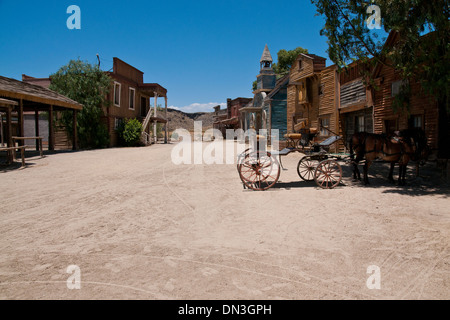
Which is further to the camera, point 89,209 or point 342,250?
point 89,209

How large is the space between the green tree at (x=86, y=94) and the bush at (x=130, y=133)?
6.59 feet

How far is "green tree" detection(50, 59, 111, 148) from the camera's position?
23.4m

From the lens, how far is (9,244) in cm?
450

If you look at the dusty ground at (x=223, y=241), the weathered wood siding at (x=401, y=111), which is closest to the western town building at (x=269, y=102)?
the weathered wood siding at (x=401, y=111)

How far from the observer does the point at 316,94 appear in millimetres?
21328

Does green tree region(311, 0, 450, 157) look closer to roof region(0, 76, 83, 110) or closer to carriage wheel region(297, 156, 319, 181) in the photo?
carriage wheel region(297, 156, 319, 181)

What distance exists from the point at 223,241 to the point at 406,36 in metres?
8.23

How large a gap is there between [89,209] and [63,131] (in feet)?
73.1

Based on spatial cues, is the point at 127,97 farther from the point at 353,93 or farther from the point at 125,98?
the point at 353,93

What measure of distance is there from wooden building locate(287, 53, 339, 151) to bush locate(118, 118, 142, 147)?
13.4 m

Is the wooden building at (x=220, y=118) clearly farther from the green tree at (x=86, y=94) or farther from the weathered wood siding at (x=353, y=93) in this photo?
the weathered wood siding at (x=353, y=93)
